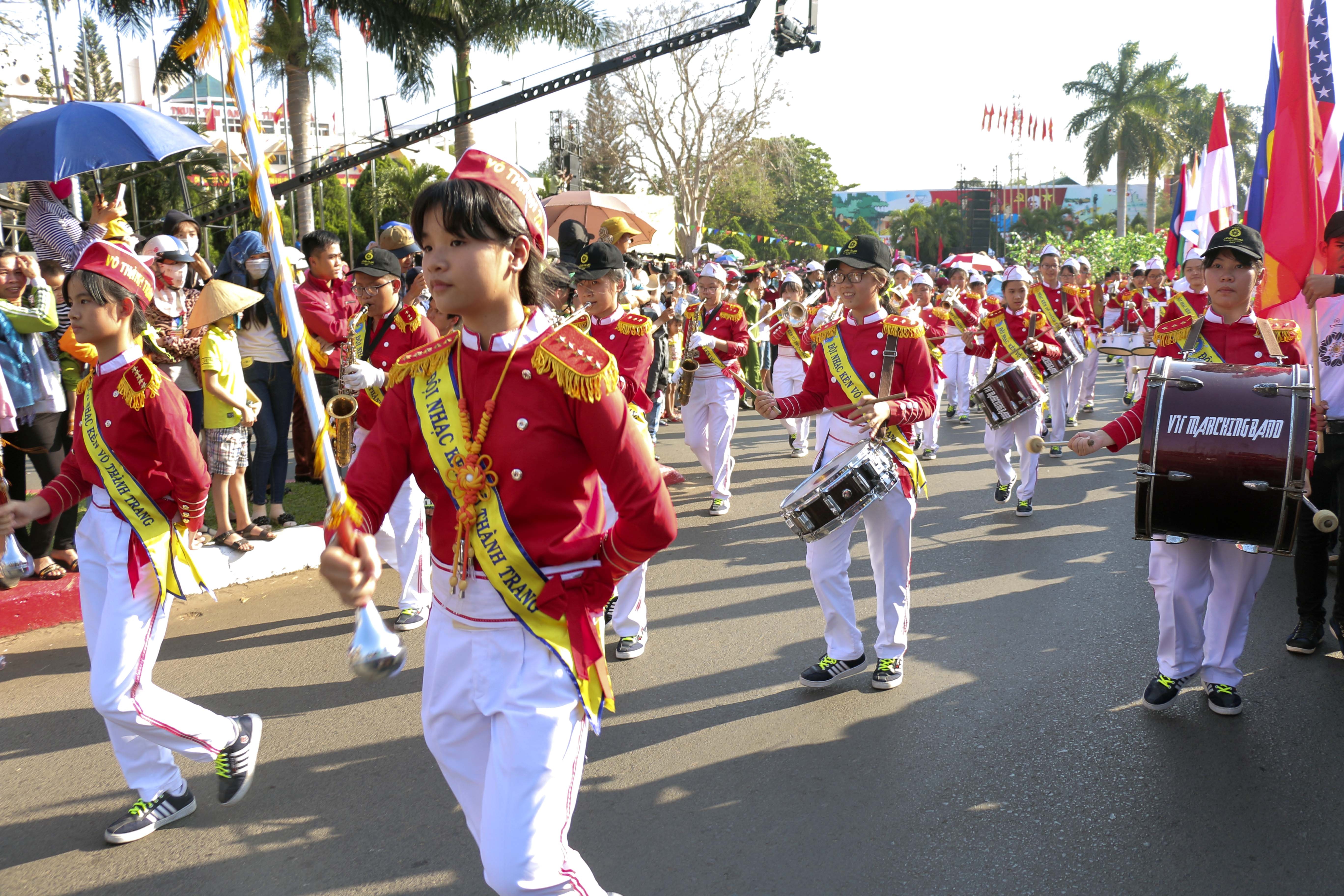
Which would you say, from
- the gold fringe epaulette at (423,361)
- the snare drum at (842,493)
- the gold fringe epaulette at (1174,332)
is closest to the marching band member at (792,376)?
the gold fringe epaulette at (1174,332)

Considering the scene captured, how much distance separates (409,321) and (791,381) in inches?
256

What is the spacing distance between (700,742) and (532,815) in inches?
85.3

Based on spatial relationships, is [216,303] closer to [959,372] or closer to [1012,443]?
[1012,443]

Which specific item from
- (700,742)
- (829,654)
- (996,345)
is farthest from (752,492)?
(700,742)

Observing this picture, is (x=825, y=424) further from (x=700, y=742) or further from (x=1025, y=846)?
(x=1025, y=846)

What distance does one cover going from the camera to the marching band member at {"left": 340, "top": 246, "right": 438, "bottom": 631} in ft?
19.3

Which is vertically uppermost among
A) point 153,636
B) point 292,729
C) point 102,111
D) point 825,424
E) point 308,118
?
point 308,118

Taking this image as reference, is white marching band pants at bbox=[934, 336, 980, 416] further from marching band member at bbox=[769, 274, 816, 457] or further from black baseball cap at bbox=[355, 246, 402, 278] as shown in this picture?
black baseball cap at bbox=[355, 246, 402, 278]

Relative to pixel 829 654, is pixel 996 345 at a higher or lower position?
higher

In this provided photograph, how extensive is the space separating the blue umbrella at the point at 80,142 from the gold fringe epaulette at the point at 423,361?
4817mm

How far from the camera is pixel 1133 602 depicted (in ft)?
20.1

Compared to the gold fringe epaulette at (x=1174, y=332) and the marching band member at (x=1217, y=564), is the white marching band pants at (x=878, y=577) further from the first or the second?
the gold fringe epaulette at (x=1174, y=332)

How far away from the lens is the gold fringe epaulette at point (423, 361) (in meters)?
2.51

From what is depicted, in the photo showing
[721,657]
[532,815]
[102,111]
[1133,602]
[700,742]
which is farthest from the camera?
[102,111]
